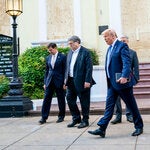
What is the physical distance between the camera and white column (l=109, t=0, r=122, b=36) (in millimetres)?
16578

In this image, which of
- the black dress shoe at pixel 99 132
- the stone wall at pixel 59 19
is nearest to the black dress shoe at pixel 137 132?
the black dress shoe at pixel 99 132

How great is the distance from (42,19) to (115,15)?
9.55 feet

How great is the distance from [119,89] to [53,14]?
10014mm

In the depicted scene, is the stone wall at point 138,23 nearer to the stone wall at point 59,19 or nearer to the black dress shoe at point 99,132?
the stone wall at point 59,19

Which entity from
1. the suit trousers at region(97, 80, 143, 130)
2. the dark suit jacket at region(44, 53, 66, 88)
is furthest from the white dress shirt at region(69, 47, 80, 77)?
the suit trousers at region(97, 80, 143, 130)

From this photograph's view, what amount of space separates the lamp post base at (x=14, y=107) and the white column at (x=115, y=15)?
6336 mm

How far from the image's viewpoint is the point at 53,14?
17.1m

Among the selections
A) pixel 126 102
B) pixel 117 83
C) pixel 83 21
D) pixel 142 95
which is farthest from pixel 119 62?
pixel 83 21

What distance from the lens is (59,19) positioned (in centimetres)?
1705

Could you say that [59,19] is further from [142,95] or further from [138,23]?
[142,95]

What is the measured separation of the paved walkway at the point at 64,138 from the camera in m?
6.88

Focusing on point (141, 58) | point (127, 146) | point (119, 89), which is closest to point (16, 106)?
point (119, 89)

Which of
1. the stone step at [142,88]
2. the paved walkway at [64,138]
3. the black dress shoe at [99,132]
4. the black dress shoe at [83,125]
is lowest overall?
the paved walkway at [64,138]

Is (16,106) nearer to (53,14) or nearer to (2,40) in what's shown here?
(2,40)
